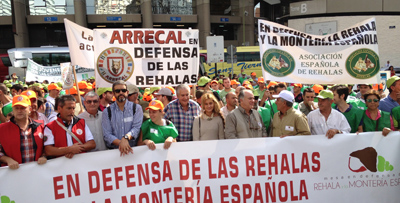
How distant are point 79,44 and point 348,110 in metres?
4.64

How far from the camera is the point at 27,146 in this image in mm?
3764

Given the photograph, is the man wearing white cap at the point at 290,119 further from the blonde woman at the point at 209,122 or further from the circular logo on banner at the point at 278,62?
the circular logo on banner at the point at 278,62

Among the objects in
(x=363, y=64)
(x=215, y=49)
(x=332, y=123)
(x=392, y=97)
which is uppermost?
(x=215, y=49)

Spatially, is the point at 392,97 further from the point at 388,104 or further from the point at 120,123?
the point at 120,123

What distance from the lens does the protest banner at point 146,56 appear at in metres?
5.68

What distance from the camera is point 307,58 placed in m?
6.00

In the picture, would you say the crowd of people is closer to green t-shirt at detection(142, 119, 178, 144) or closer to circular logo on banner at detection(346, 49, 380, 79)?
green t-shirt at detection(142, 119, 178, 144)

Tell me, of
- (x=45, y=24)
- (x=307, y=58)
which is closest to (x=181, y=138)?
(x=307, y=58)

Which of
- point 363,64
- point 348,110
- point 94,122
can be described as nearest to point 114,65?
point 94,122

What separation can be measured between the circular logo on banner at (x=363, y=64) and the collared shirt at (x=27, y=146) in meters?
4.99

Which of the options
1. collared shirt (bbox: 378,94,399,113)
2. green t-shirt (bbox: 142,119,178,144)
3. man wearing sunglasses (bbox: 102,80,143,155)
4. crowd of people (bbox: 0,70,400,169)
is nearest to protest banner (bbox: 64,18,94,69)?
crowd of people (bbox: 0,70,400,169)

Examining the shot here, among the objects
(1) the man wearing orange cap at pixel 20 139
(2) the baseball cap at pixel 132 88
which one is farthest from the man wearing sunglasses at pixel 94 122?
(2) the baseball cap at pixel 132 88

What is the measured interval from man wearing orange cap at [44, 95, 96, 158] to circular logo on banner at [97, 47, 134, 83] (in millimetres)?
1682

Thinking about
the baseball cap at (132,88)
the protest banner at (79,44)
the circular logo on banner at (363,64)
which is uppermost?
the protest banner at (79,44)
